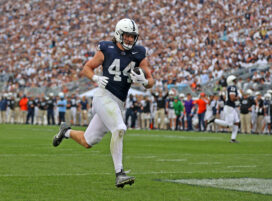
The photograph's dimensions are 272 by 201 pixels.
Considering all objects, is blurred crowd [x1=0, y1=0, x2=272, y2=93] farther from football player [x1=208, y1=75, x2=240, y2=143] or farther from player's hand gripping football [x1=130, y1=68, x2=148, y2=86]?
player's hand gripping football [x1=130, y1=68, x2=148, y2=86]

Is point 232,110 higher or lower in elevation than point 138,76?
lower

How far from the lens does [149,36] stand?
113ft

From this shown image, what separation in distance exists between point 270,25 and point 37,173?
69.9ft

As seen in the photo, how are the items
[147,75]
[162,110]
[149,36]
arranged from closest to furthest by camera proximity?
[147,75]
[162,110]
[149,36]

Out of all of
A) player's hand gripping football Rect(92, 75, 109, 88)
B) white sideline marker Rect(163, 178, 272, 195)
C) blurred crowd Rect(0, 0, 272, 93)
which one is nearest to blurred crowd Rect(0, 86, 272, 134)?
blurred crowd Rect(0, 0, 272, 93)

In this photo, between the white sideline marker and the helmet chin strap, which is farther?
the helmet chin strap

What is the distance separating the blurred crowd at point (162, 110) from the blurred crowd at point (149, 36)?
5.79 feet

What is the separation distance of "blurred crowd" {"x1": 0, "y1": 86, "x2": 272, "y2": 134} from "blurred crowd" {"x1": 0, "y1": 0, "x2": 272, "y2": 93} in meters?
1.76

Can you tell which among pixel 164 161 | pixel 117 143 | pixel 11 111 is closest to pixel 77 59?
pixel 11 111

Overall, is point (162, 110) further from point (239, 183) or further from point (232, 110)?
point (239, 183)

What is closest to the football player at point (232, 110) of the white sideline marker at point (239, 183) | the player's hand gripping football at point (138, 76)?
the white sideline marker at point (239, 183)

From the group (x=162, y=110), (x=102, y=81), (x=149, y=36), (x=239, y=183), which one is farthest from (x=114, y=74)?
(x=149, y=36)

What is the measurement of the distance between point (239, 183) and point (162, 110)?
2016 cm

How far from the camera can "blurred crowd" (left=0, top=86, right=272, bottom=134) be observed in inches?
930
